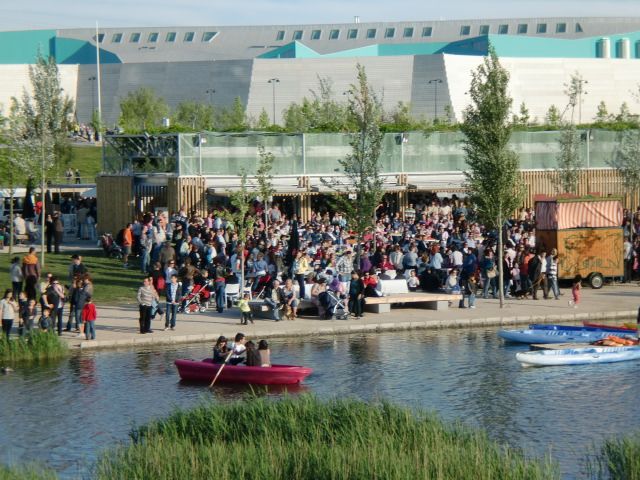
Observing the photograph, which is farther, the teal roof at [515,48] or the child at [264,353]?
the teal roof at [515,48]

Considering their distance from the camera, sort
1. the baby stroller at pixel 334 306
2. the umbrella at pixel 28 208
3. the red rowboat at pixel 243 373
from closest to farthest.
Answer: the red rowboat at pixel 243 373
the baby stroller at pixel 334 306
the umbrella at pixel 28 208

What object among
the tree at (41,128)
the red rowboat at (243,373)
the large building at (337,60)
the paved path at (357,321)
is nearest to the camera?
the red rowboat at (243,373)

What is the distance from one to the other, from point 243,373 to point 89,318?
17.2 ft

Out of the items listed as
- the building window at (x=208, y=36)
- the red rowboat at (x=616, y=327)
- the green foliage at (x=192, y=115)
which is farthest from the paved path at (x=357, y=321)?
the building window at (x=208, y=36)

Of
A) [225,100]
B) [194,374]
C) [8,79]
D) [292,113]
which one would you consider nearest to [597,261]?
[194,374]

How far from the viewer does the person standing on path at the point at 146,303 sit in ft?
91.7

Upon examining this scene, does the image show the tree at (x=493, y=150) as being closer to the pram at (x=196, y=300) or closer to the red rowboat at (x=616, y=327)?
the red rowboat at (x=616, y=327)

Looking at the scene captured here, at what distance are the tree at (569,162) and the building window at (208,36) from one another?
290ft

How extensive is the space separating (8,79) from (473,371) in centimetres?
9747

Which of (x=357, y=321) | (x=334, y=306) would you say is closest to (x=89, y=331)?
(x=334, y=306)

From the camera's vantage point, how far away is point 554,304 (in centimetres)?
3294

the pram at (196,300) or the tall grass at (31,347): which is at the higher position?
the pram at (196,300)

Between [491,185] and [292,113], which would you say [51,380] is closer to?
[491,185]

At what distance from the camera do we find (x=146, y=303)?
2806 centimetres
